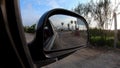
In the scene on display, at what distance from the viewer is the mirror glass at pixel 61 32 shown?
3.97 ft

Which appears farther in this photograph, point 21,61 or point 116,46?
point 116,46

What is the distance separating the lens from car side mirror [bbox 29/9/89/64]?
94 centimetres

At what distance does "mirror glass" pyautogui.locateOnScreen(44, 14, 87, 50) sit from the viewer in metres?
1.21

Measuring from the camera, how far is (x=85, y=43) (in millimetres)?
1726

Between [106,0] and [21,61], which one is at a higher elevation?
[106,0]

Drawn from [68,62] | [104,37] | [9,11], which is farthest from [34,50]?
[104,37]

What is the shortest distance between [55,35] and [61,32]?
0.04m

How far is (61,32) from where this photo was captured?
4.44 feet

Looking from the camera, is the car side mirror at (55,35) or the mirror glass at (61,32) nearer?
the car side mirror at (55,35)

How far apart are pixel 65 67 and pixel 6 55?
574cm

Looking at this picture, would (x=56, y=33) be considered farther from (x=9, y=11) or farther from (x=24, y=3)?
(x=9, y=11)

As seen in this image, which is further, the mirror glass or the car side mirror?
the mirror glass

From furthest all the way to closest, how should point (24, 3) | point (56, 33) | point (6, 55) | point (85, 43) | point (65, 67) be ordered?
point (65, 67) < point (85, 43) < point (56, 33) < point (24, 3) < point (6, 55)

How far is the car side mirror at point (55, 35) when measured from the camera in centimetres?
94
